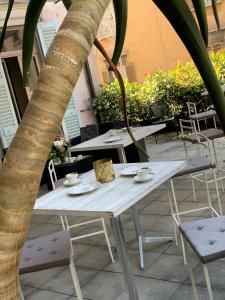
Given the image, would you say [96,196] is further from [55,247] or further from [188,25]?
[188,25]

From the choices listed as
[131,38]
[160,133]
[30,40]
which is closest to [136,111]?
[160,133]

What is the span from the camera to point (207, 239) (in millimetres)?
2205

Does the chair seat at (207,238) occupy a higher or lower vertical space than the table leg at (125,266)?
higher

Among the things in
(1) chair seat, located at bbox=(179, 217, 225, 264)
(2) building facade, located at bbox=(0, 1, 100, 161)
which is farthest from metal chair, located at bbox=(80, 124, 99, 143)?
(1) chair seat, located at bbox=(179, 217, 225, 264)

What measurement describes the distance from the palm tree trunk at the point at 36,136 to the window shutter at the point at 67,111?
781 cm

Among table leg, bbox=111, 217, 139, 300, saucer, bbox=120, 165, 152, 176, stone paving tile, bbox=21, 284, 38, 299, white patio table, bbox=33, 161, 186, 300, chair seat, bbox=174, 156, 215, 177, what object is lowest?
stone paving tile, bbox=21, 284, 38, 299

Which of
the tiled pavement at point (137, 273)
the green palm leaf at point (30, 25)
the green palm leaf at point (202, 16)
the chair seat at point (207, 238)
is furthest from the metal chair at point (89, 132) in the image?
the green palm leaf at point (202, 16)

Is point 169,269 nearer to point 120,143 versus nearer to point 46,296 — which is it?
point 46,296

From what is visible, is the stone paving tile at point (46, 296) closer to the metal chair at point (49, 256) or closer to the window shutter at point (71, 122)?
the metal chair at point (49, 256)

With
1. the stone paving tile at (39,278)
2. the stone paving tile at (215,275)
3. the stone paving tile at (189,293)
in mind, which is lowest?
the stone paving tile at (39,278)

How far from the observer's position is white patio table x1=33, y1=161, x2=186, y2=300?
2310 millimetres

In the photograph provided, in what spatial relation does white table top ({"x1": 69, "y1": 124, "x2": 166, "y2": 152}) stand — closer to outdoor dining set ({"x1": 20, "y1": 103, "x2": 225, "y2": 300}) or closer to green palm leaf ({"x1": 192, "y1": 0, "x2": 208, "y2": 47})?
outdoor dining set ({"x1": 20, "y1": 103, "x2": 225, "y2": 300})

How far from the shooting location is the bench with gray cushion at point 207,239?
2051 mm

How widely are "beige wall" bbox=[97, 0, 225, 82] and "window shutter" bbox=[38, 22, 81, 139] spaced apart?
5.96 m
